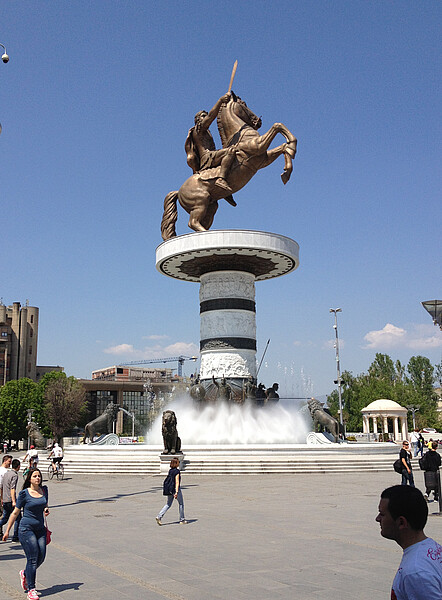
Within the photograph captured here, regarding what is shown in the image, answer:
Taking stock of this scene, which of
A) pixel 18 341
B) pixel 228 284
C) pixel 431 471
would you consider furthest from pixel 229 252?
pixel 18 341

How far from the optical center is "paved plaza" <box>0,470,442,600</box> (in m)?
6.10

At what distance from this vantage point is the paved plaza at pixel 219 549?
6098 mm

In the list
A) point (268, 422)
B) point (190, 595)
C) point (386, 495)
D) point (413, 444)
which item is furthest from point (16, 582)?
point (413, 444)

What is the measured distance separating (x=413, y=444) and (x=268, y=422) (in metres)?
6.66

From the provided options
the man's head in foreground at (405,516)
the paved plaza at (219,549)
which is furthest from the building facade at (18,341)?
the man's head in foreground at (405,516)

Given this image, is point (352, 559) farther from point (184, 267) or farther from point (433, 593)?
point (184, 267)

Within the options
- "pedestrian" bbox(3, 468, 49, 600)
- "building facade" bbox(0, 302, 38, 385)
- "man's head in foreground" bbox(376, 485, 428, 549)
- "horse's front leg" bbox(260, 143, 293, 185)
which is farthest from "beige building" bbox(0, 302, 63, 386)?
"man's head in foreground" bbox(376, 485, 428, 549)

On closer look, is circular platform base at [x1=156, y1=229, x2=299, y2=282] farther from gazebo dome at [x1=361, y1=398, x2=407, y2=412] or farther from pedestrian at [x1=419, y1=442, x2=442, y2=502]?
gazebo dome at [x1=361, y1=398, x2=407, y2=412]

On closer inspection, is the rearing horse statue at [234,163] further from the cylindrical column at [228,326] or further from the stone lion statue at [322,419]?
the stone lion statue at [322,419]

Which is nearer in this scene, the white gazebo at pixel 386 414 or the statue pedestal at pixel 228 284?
the statue pedestal at pixel 228 284

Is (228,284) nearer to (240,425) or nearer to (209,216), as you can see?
(209,216)

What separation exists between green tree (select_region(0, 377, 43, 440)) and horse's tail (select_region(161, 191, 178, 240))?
30.8 metres

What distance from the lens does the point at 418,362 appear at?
68.0 m

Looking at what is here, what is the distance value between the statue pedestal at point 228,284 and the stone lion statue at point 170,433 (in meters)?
7.00
